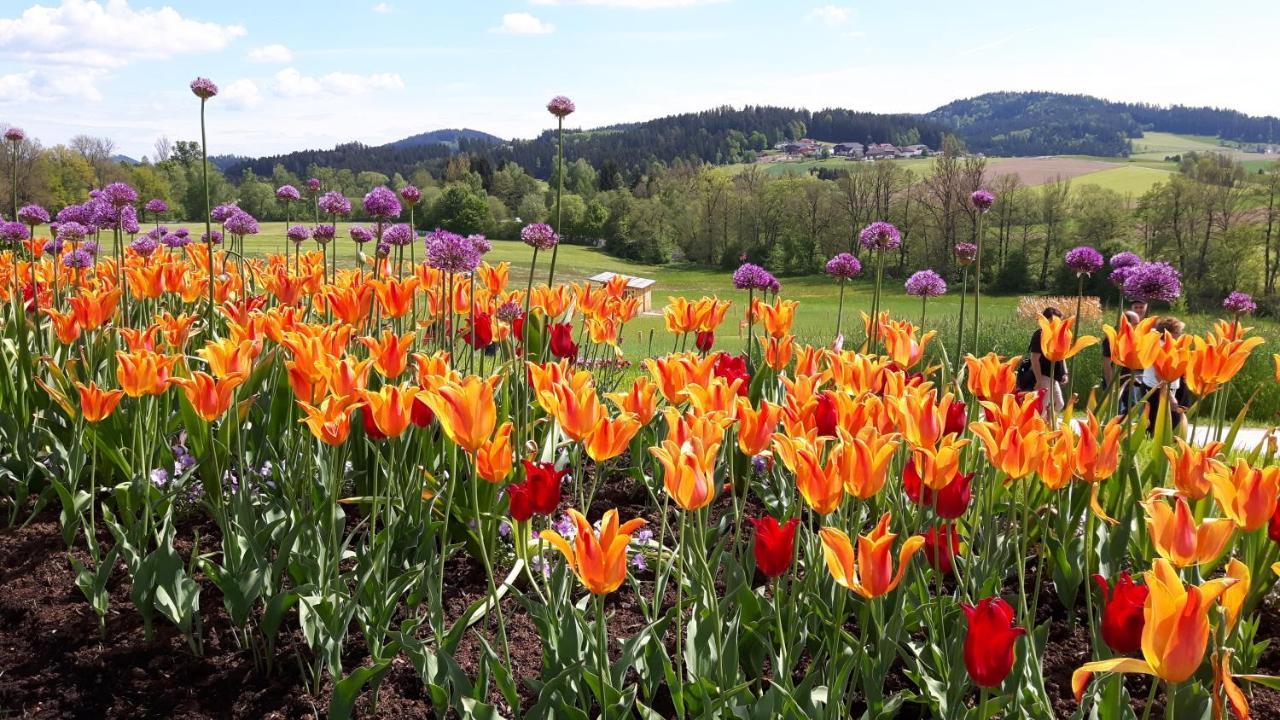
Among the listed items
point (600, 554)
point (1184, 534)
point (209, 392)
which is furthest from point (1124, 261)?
point (209, 392)

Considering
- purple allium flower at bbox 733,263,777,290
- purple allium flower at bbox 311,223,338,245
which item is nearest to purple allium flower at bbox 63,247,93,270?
purple allium flower at bbox 311,223,338,245

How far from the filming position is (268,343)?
4375mm

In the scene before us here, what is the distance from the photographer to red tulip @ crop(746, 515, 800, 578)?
2395 millimetres

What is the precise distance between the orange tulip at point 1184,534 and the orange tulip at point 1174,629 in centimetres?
40

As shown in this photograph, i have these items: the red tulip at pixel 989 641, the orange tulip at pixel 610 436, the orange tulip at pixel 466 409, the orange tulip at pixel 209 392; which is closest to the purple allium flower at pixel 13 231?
the orange tulip at pixel 209 392

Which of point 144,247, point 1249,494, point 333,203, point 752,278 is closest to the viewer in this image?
point 1249,494

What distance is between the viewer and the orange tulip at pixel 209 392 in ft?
9.51

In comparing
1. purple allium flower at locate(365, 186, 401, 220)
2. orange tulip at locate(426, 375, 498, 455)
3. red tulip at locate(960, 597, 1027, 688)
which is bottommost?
red tulip at locate(960, 597, 1027, 688)

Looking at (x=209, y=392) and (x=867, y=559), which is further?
(x=209, y=392)

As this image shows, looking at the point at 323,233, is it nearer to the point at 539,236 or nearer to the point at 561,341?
the point at 561,341

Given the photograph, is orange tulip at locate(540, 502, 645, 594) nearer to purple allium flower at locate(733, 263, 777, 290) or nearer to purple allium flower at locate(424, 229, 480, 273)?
purple allium flower at locate(424, 229, 480, 273)

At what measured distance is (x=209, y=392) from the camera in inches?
115

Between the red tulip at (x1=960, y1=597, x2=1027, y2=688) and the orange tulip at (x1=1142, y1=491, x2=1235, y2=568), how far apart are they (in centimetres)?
40

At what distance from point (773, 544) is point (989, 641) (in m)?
0.65
